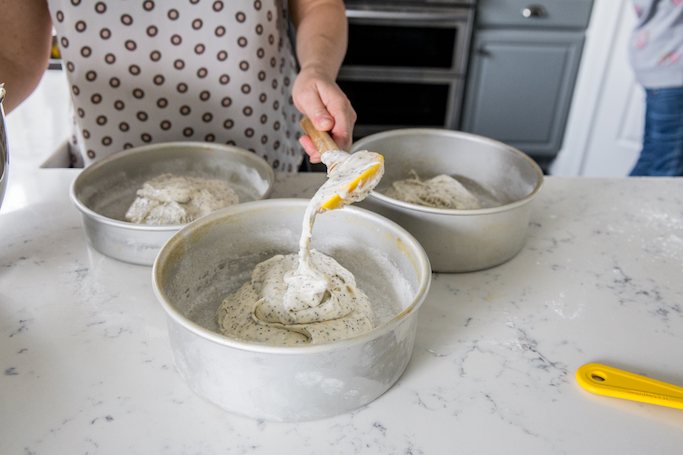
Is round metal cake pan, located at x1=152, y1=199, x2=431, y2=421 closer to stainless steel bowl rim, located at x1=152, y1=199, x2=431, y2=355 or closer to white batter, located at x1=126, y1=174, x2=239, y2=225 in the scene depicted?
stainless steel bowl rim, located at x1=152, y1=199, x2=431, y2=355

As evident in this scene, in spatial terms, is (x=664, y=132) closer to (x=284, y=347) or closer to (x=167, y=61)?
(x=167, y=61)

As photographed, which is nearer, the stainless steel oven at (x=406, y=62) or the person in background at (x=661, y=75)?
the person in background at (x=661, y=75)

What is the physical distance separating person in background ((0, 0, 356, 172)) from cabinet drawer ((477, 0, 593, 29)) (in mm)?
1398

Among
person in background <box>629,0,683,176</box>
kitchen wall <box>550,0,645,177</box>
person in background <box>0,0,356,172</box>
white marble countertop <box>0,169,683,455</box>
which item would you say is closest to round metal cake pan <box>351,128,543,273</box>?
white marble countertop <box>0,169,683,455</box>

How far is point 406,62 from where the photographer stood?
7.65 ft

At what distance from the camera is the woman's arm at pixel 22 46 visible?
90cm

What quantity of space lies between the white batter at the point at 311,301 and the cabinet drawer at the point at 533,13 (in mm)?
1895

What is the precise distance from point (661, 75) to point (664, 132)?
21 cm

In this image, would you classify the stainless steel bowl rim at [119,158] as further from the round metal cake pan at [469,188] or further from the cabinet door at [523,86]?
the cabinet door at [523,86]

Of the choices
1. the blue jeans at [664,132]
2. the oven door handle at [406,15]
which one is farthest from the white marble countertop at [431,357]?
the oven door handle at [406,15]

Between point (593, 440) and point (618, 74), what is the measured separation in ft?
7.46

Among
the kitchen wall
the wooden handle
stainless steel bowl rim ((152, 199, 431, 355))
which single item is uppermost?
the wooden handle

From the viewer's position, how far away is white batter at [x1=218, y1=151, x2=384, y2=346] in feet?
2.15

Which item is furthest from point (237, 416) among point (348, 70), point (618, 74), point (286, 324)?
point (618, 74)
